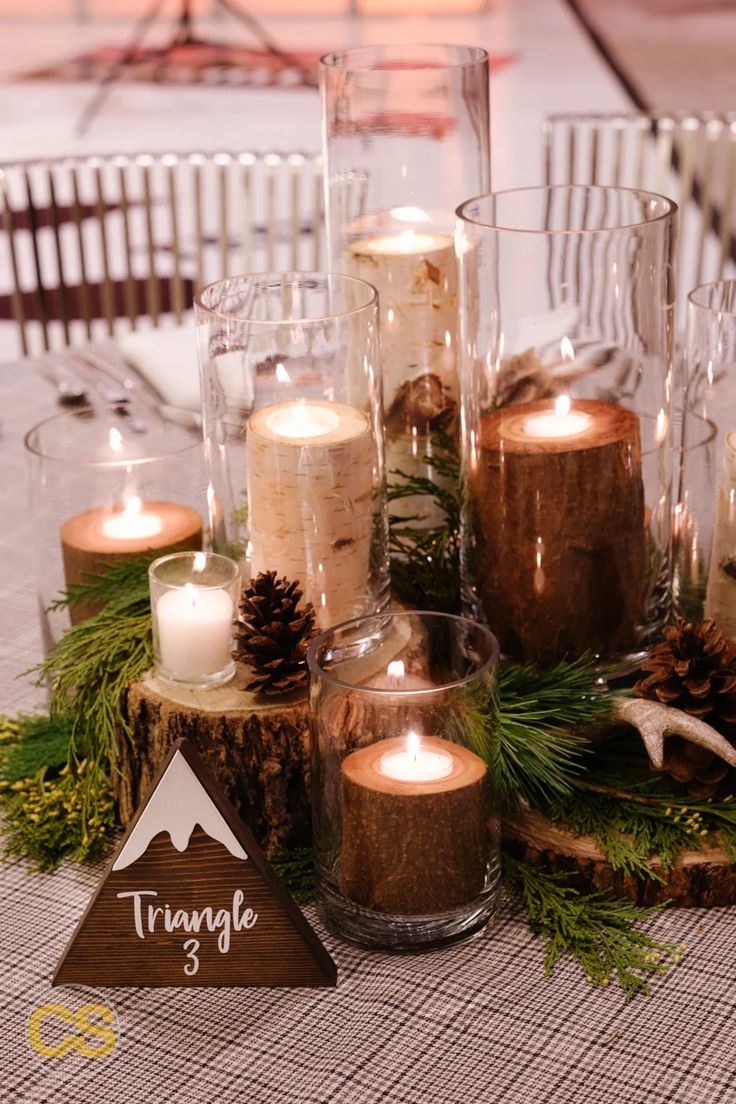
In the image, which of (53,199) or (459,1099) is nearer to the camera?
(459,1099)

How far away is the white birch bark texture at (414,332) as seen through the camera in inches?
35.9

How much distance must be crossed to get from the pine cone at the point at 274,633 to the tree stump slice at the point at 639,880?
166mm

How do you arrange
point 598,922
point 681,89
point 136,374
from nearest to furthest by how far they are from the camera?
point 598,922
point 136,374
point 681,89

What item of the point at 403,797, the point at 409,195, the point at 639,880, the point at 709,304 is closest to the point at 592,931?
the point at 639,880

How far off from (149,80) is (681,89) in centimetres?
235

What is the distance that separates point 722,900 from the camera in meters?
0.78

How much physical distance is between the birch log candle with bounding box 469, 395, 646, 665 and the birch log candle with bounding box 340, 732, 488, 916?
0.14 meters

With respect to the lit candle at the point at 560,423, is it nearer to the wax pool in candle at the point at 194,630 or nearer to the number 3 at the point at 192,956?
the wax pool in candle at the point at 194,630

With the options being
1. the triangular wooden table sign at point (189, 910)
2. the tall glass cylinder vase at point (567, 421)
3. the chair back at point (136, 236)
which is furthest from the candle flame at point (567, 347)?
the chair back at point (136, 236)

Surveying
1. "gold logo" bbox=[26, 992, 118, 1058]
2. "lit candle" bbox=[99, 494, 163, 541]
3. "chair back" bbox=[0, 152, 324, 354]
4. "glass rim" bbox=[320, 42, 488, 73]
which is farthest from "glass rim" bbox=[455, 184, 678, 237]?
"chair back" bbox=[0, 152, 324, 354]

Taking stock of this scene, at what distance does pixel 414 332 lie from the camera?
0.92 metres

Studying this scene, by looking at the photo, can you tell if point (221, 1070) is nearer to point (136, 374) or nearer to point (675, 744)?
point (675, 744)

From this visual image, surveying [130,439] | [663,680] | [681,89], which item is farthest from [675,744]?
[681,89]

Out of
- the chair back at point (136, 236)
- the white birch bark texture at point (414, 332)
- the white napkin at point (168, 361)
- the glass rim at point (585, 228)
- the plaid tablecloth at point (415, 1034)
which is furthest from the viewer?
the chair back at point (136, 236)
